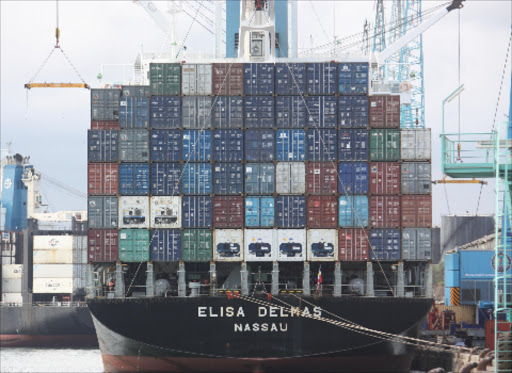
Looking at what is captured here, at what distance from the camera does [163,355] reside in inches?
2250

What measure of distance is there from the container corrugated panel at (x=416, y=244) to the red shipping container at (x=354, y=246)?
199 cm

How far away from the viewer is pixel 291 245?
5806 cm

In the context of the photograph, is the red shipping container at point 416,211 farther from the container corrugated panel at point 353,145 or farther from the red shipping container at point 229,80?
the red shipping container at point 229,80

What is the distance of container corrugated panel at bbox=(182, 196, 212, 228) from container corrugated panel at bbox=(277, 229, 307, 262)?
12.2ft

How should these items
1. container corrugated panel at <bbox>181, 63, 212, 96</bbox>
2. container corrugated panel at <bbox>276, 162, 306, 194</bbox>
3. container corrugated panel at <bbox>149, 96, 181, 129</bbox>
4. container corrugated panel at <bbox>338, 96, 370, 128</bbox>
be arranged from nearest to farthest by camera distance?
container corrugated panel at <bbox>276, 162, 306, 194</bbox>
container corrugated panel at <bbox>338, 96, 370, 128</bbox>
container corrugated panel at <bbox>149, 96, 181, 129</bbox>
container corrugated panel at <bbox>181, 63, 212, 96</bbox>

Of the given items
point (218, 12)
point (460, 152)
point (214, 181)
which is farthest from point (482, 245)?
point (460, 152)


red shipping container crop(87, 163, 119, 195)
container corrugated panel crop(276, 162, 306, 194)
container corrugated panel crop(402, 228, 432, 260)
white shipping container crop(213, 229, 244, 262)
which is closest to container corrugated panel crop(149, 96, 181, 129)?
red shipping container crop(87, 163, 119, 195)

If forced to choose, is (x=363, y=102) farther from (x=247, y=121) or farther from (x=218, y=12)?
(x=218, y=12)

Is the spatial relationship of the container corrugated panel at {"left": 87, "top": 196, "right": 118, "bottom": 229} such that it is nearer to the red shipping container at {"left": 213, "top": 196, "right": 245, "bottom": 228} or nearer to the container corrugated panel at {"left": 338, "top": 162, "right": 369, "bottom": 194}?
the red shipping container at {"left": 213, "top": 196, "right": 245, "bottom": 228}

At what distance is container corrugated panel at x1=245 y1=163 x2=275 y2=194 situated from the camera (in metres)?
58.1

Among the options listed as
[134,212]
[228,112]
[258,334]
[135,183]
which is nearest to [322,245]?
[258,334]

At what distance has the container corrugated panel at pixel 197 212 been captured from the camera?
58.2m

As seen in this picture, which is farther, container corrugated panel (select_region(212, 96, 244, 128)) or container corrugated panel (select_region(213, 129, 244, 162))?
container corrugated panel (select_region(212, 96, 244, 128))

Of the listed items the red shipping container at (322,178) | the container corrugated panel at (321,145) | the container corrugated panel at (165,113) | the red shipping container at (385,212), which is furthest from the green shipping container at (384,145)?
the container corrugated panel at (165,113)
